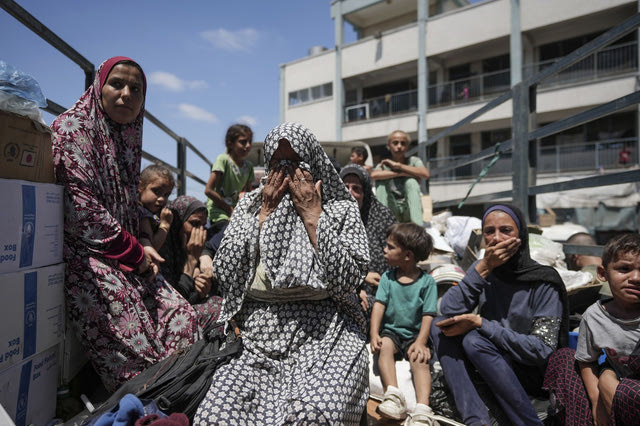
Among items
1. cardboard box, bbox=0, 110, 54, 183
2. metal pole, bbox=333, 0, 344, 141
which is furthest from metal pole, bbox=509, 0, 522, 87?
cardboard box, bbox=0, 110, 54, 183

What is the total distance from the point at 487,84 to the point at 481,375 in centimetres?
1761

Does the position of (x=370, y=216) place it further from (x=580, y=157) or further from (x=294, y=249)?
(x=580, y=157)

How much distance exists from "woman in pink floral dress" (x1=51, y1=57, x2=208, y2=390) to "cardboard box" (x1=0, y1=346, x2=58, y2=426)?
7.4 inches

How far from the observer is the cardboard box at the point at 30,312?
5.37 ft

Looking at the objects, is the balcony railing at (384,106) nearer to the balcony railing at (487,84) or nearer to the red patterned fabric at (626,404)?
the balcony railing at (487,84)

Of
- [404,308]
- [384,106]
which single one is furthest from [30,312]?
[384,106]

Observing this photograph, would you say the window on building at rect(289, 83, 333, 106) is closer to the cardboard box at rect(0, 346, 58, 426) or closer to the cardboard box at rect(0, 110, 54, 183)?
the cardboard box at rect(0, 110, 54, 183)

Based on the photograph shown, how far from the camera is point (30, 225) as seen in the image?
5.83 ft

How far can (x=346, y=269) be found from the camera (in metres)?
2.03

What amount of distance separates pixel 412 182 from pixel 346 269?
9.92 feet

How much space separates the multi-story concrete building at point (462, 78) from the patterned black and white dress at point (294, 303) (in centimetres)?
1476

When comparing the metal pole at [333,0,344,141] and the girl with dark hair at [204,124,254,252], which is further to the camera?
the metal pole at [333,0,344,141]

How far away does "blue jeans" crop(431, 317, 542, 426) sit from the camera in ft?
6.56

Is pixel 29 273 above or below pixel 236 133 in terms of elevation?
below
